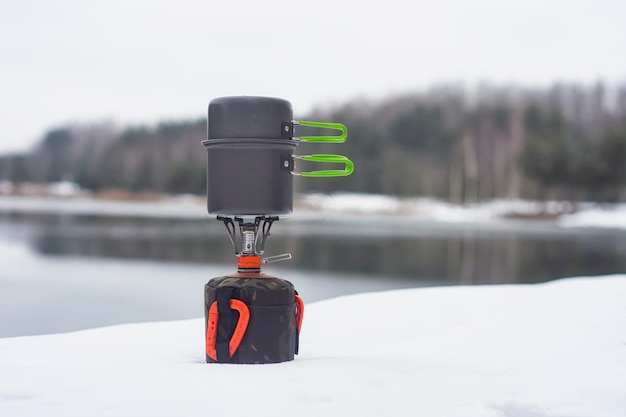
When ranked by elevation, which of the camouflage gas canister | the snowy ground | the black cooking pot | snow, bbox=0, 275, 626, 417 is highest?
the black cooking pot

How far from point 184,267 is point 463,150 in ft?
171

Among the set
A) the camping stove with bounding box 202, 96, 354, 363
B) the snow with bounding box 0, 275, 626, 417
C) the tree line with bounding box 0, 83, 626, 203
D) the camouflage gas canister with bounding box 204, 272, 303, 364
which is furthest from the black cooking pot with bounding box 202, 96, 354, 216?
the tree line with bounding box 0, 83, 626, 203

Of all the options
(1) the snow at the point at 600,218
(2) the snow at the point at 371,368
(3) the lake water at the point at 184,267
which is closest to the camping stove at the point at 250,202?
(2) the snow at the point at 371,368

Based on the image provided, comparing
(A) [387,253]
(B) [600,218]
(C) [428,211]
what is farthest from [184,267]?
(C) [428,211]

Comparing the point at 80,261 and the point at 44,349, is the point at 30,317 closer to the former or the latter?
the point at 44,349

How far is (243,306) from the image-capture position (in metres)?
3.42

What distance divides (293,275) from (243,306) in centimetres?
877

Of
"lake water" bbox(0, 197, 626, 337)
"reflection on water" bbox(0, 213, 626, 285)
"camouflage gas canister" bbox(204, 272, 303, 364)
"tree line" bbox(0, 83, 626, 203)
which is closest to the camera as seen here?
"camouflage gas canister" bbox(204, 272, 303, 364)

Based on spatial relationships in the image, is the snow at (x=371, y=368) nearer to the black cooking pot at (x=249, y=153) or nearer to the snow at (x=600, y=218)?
the black cooking pot at (x=249, y=153)

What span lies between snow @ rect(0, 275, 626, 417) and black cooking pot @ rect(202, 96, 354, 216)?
78cm

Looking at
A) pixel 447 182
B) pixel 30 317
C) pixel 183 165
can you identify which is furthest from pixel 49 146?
pixel 30 317

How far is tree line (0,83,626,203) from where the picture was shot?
148 ft

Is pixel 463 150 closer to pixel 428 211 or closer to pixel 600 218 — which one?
pixel 428 211

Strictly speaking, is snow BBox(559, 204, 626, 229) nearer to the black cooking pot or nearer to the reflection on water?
the reflection on water
